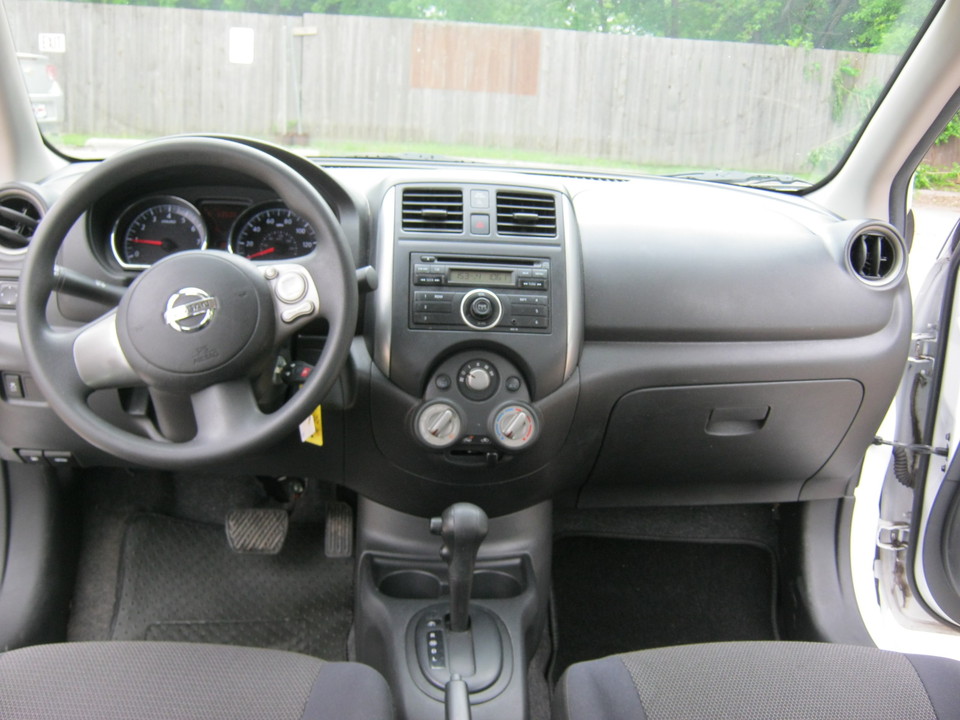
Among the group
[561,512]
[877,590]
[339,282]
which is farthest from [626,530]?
[339,282]

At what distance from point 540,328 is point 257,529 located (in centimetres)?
106

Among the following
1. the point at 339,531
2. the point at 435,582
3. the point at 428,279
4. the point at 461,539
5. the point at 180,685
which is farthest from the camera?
the point at 339,531

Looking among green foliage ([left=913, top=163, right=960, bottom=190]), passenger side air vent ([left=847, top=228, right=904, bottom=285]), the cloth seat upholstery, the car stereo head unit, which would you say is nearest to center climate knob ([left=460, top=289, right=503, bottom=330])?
the car stereo head unit

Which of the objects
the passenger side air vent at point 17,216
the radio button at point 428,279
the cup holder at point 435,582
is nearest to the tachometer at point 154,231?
the passenger side air vent at point 17,216

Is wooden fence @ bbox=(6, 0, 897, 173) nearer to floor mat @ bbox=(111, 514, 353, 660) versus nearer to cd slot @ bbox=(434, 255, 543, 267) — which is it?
cd slot @ bbox=(434, 255, 543, 267)

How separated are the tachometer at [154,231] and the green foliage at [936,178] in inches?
63.0

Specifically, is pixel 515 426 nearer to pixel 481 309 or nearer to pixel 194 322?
pixel 481 309

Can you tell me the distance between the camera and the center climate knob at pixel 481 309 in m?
1.50

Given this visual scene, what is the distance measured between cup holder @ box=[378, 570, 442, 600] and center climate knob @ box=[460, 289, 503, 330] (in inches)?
24.9

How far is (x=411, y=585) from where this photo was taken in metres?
1.79

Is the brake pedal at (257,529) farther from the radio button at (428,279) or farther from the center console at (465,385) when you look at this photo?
the radio button at (428,279)

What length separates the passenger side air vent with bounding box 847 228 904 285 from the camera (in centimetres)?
166

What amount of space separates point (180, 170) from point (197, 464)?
1.97 ft

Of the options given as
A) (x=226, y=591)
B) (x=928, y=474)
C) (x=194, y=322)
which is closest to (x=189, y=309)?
(x=194, y=322)
